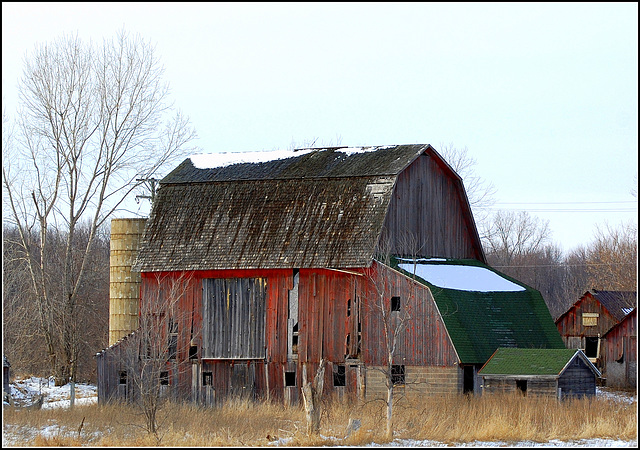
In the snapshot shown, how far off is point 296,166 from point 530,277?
169 feet

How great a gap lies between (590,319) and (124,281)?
24.3m

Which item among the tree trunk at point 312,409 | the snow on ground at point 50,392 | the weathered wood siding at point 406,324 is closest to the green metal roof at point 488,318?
the weathered wood siding at point 406,324

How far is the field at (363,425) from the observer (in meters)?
22.3

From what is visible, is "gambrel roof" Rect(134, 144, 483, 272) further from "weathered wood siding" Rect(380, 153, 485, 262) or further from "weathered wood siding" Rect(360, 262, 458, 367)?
"weathered wood siding" Rect(360, 262, 458, 367)

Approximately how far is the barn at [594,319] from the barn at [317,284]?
15.1 meters

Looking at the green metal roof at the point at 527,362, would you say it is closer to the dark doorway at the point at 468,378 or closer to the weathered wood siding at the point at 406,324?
the dark doorway at the point at 468,378

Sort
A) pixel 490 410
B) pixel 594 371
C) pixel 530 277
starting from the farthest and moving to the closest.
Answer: pixel 530 277
pixel 594 371
pixel 490 410

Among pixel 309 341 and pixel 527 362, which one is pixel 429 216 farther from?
pixel 527 362

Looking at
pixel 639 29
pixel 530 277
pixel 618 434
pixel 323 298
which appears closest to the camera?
pixel 639 29

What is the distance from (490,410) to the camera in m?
26.2

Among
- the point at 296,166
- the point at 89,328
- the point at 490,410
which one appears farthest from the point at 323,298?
the point at 89,328

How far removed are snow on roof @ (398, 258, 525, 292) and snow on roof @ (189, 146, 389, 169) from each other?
17.6ft

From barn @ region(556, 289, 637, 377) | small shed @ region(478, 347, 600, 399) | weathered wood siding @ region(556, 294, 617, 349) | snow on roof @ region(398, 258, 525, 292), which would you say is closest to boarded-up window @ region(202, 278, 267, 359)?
snow on roof @ region(398, 258, 525, 292)

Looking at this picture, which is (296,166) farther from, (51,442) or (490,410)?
(51,442)
